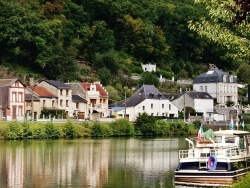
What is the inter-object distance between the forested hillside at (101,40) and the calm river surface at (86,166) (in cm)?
4782

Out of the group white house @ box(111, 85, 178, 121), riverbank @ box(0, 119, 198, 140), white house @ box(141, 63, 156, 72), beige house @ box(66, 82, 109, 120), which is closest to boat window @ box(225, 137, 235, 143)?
riverbank @ box(0, 119, 198, 140)

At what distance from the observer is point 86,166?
4238 cm

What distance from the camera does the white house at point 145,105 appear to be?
9681cm

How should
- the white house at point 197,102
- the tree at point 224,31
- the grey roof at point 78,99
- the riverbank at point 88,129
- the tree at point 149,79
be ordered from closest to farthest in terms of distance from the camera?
the tree at point 224,31, the riverbank at point 88,129, the grey roof at point 78,99, the white house at point 197,102, the tree at point 149,79

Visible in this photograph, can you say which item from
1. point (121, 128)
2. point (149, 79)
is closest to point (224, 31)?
point (121, 128)

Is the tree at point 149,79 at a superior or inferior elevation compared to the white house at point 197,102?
superior

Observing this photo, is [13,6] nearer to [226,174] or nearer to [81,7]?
[81,7]

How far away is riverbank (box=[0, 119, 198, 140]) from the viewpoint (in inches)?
2785

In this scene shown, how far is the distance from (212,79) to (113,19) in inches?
989

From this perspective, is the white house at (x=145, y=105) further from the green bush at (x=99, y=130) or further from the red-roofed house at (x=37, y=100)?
the green bush at (x=99, y=130)

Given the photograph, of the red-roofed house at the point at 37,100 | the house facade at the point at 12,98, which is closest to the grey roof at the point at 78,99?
the red-roofed house at the point at 37,100

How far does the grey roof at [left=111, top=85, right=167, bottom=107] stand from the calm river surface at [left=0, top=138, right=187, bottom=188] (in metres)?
38.1

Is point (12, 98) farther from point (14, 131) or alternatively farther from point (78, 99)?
point (78, 99)

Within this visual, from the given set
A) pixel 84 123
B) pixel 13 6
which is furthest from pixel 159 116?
pixel 13 6
